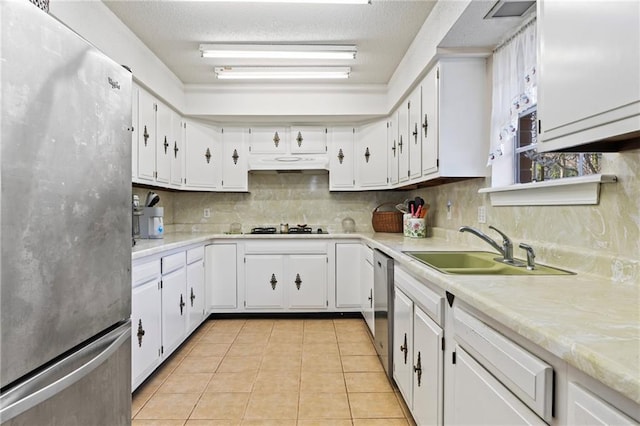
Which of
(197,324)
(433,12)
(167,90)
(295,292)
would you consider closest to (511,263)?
(433,12)

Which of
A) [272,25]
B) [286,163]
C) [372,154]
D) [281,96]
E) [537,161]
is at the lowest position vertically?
[537,161]

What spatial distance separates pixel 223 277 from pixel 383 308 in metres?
1.91

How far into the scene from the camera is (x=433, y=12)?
232 centimetres

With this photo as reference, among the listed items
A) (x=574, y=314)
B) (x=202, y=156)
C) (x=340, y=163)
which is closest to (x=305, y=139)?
(x=340, y=163)

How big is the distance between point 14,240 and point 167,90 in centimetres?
277

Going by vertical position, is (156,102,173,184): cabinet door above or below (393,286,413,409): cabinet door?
above

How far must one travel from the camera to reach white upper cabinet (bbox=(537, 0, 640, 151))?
0.89 metres

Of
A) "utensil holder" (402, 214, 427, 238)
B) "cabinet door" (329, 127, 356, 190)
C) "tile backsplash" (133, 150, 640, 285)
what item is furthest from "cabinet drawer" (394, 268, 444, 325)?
"cabinet door" (329, 127, 356, 190)

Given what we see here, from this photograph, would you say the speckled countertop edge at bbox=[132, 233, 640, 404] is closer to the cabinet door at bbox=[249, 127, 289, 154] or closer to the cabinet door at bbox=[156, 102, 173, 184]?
the cabinet door at bbox=[156, 102, 173, 184]

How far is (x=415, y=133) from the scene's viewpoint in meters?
2.89

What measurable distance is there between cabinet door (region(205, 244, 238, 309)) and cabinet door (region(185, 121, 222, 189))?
735mm

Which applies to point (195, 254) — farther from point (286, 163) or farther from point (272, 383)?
point (272, 383)

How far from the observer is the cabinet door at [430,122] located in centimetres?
245

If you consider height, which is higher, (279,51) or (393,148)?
(279,51)
